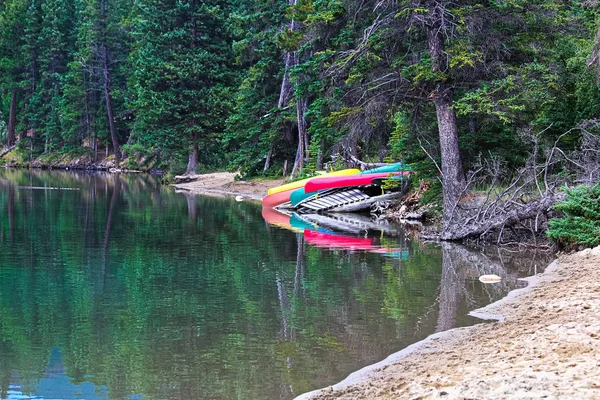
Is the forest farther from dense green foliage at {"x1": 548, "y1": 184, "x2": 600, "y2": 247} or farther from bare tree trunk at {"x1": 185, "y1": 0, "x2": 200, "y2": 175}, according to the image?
dense green foliage at {"x1": 548, "y1": 184, "x2": 600, "y2": 247}

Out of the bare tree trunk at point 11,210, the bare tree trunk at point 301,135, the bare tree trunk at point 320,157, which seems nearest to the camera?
the bare tree trunk at point 11,210

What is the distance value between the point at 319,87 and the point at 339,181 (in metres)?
6.63

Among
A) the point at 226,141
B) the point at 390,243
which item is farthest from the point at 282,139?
the point at 390,243

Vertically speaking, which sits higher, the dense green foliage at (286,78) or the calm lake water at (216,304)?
the dense green foliage at (286,78)

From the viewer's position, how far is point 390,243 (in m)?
18.8

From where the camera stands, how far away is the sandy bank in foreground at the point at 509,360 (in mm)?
5625

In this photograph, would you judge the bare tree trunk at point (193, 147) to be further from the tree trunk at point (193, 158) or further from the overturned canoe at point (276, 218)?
the overturned canoe at point (276, 218)

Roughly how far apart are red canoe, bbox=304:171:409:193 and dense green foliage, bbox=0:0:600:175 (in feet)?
4.32

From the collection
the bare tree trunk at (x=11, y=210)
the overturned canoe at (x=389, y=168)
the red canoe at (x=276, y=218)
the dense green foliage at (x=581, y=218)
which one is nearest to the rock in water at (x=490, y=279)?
the dense green foliage at (x=581, y=218)

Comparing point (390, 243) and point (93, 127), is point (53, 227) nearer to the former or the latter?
point (390, 243)

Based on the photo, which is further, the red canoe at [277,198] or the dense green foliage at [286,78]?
the red canoe at [277,198]

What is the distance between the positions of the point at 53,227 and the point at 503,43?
13742 millimetres

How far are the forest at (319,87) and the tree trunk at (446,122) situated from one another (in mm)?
40

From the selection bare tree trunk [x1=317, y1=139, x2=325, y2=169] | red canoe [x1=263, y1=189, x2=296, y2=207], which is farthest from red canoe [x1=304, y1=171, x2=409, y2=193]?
bare tree trunk [x1=317, y1=139, x2=325, y2=169]
